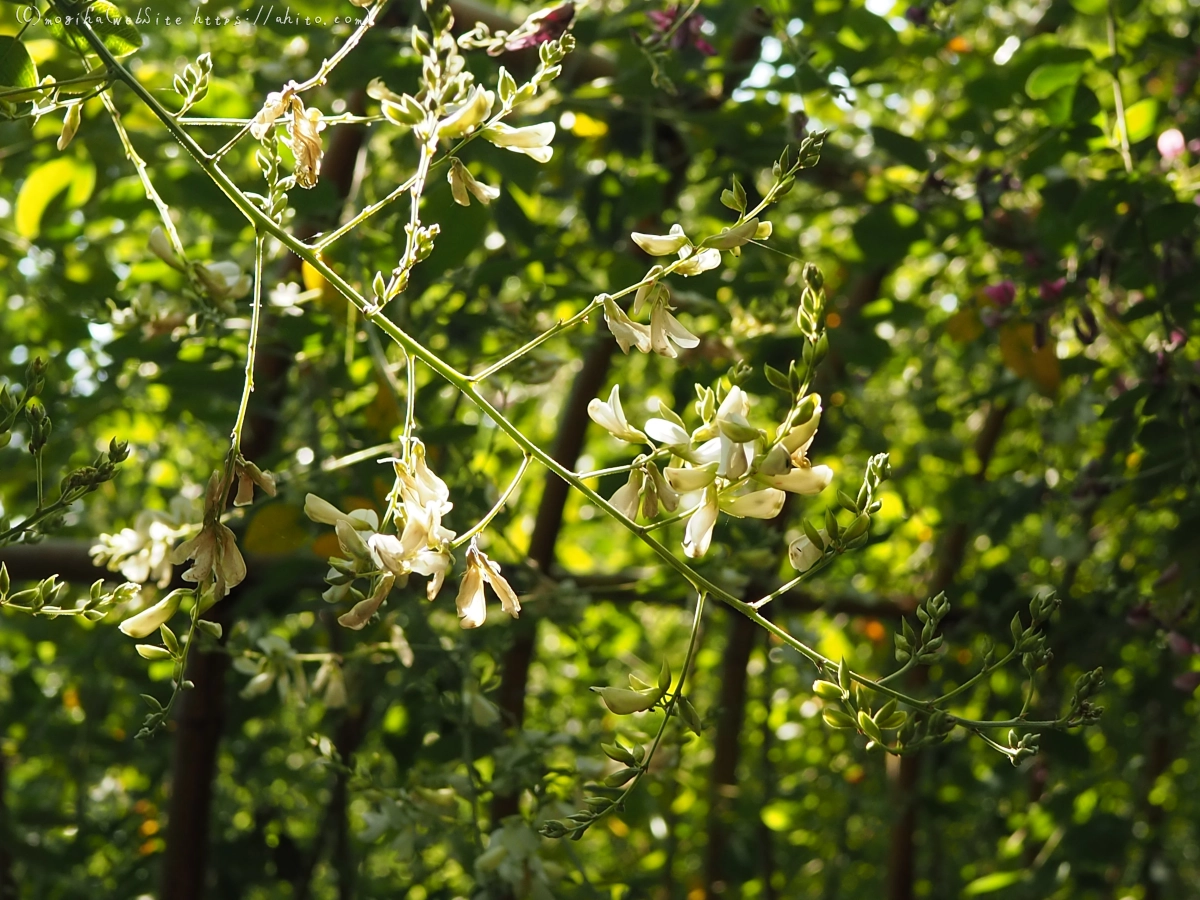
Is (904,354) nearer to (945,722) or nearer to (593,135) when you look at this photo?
(593,135)

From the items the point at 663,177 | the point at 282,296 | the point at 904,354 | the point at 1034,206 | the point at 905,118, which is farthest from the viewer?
the point at 904,354

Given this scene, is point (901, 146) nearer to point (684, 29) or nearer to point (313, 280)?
point (684, 29)

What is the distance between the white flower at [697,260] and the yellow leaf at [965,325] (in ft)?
2.70

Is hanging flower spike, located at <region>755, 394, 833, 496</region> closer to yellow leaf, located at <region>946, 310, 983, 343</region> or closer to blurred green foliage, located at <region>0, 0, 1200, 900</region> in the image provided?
blurred green foliage, located at <region>0, 0, 1200, 900</region>

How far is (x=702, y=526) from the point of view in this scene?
0.43 metres

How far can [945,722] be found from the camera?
0.48 m

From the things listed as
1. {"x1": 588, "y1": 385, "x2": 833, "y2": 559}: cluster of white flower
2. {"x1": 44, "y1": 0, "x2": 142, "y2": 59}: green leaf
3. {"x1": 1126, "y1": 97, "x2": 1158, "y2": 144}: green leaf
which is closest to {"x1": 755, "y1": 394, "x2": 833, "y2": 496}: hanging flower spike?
{"x1": 588, "y1": 385, "x2": 833, "y2": 559}: cluster of white flower

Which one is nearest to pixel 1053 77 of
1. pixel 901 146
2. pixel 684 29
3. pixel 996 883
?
pixel 901 146

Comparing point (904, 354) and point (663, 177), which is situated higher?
point (663, 177)

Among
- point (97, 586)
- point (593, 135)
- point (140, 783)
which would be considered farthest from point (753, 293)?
point (140, 783)

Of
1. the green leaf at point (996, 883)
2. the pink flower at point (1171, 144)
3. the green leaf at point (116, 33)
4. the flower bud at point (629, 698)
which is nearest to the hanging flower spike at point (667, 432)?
the flower bud at point (629, 698)

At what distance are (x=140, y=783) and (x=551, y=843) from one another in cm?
106

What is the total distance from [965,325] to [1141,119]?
0.95 ft

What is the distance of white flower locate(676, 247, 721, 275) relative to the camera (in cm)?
46
